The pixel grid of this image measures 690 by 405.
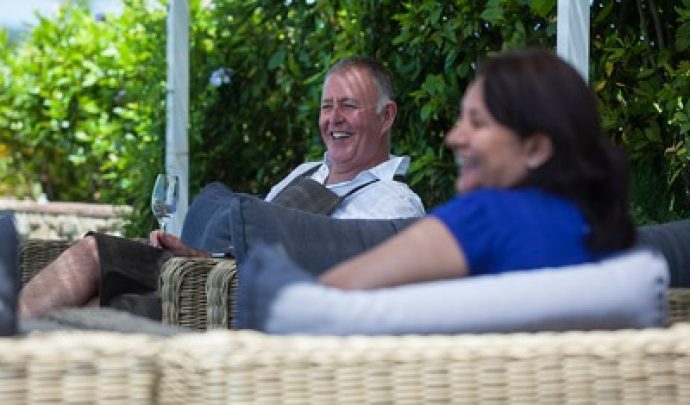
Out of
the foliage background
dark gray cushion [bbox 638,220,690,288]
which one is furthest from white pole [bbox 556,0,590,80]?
dark gray cushion [bbox 638,220,690,288]

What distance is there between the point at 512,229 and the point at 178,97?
385 centimetres

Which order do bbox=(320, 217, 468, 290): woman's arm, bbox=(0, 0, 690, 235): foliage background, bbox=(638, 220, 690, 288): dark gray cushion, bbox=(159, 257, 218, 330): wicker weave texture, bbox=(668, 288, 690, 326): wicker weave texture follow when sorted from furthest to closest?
bbox=(0, 0, 690, 235): foliage background, bbox=(159, 257, 218, 330): wicker weave texture, bbox=(638, 220, 690, 288): dark gray cushion, bbox=(668, 288, 690, 326): wicker weave texture, bbox=(320, 217, 468, 290): woman's arm

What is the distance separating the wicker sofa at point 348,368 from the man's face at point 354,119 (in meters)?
2.47

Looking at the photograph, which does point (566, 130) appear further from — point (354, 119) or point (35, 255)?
point (35, 255)

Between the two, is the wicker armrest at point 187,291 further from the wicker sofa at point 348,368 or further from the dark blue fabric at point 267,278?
the wicker sofa at point 348,368

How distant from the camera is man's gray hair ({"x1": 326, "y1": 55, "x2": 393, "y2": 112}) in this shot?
4.41 metres

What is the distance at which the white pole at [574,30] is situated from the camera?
395 centimetres

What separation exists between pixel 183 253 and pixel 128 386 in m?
2.28

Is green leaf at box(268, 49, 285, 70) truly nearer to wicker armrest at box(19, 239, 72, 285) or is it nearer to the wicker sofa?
wicker armrest at box(19, 239, 72, 285)

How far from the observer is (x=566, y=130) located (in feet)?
6.96

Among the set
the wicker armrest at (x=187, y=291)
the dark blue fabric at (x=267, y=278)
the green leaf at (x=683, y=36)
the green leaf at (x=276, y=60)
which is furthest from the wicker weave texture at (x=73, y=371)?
the green leaf at (x=276, y=60)

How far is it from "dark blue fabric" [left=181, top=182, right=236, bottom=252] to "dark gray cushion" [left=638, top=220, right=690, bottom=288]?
1350 mm

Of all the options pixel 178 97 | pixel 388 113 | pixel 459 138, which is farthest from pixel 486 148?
pixel 178 97

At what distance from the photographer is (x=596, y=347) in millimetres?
1871
